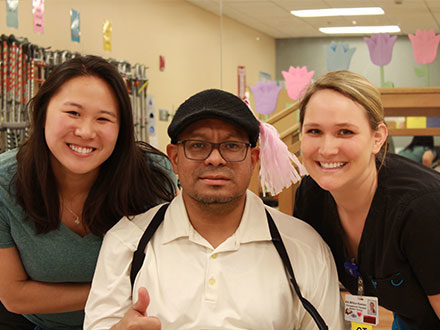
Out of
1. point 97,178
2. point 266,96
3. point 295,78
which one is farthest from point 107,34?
point 97,178

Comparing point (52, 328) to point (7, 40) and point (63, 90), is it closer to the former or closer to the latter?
point (63, 90)

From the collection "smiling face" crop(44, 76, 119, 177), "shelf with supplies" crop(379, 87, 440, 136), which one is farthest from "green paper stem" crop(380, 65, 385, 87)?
"smiling face" crop(44, 76, 119, 177)

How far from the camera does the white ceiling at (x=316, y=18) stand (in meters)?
4.68

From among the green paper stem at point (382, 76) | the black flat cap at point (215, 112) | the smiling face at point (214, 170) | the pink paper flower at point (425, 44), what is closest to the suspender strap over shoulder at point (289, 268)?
the smiling face at point (214, 170)

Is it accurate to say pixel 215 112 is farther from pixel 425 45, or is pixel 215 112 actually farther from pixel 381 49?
pixel 425 45

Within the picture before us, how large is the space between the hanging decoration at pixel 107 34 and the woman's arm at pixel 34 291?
3.32m

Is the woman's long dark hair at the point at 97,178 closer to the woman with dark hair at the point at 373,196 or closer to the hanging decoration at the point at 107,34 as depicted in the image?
the woman with dark hair at the point at 373,196

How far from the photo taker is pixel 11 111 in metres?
3.51

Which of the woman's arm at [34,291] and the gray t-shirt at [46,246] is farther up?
the gray t-shirt at [46,246]

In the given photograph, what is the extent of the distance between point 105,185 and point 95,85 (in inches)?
14.3

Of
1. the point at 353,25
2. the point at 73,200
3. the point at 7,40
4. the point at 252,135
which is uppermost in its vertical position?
the point at 353,25

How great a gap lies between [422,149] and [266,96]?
52.4 inches

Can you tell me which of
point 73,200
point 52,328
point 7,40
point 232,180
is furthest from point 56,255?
point 7,40

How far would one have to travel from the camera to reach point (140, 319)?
1444 mm
